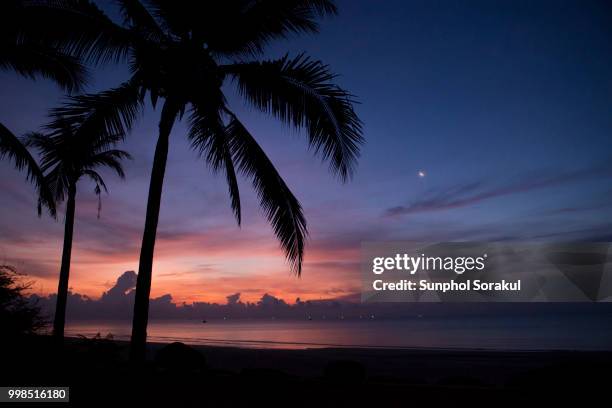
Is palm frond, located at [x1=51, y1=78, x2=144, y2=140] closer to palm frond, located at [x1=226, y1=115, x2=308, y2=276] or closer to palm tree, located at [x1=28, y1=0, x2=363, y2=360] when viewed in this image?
palm tree, located at [x1=28, y1=0, x2=363, y2=360]

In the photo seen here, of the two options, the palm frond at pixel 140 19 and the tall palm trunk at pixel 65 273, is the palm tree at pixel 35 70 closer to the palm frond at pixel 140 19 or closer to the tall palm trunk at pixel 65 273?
the palm frond at pixel 140 19

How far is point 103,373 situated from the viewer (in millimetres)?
6305

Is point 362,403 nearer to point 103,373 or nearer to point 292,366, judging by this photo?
point 103,373

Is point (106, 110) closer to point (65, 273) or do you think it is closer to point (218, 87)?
point (218, 87)

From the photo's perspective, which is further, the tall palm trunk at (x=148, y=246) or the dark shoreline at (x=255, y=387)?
the tall palm trunk at (x=148, y=246)

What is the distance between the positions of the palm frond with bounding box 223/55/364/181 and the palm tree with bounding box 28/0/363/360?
2 centimetres

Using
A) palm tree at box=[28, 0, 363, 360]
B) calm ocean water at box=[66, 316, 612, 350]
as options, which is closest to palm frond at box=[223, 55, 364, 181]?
palm tree at box=[28, 0, 363, 360]

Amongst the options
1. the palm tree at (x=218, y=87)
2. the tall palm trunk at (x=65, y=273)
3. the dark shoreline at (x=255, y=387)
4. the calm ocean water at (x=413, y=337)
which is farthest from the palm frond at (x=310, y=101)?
the calm ocean water at (x=413, y=337)

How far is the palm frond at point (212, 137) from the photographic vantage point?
7980mm

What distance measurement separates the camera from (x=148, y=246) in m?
7.10

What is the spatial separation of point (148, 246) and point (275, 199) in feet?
7.09

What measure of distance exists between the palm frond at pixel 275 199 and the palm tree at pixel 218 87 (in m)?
0.02

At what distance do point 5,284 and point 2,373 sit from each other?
3263mm

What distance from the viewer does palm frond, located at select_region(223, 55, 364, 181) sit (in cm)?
747
